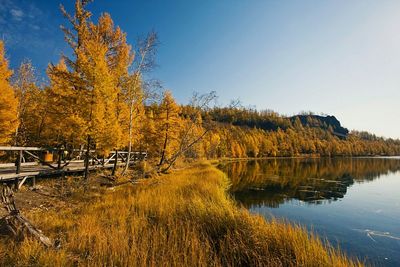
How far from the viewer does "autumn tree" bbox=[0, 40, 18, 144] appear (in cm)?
2033

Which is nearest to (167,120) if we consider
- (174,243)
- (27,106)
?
(27,106)

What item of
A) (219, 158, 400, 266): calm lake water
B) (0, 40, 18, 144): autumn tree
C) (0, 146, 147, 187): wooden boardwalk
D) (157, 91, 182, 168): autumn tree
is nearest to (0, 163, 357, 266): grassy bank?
(219, 158, 400, 266): calm lake water

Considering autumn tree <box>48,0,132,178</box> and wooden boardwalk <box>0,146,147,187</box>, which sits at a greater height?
autumn tree <box>48,0,132,178</box>

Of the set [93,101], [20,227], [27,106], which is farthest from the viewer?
[27,106]

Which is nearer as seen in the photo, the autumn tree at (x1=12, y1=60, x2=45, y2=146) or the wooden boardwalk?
the wooden boardwalk

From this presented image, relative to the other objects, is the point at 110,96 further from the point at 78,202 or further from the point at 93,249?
the point at 93,249

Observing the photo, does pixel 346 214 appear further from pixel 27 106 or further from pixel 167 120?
pixel 27 106

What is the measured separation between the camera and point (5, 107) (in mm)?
20672

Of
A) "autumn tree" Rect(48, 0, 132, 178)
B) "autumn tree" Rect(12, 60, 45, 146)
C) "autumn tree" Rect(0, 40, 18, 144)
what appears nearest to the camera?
"autumn tree" Rect(48, 0, 132, 178)

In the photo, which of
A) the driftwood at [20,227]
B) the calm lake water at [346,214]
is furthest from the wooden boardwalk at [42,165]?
the calm lake water at [346,214]

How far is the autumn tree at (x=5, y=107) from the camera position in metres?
20.3

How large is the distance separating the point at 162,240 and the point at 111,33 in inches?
624

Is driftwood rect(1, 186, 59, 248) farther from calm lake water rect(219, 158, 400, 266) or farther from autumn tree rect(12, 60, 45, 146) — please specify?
autumn tree rect(12, 60, 45, 146)

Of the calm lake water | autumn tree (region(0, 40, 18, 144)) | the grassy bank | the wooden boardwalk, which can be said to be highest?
autumn tree (region(0, 40, 18, 144))
